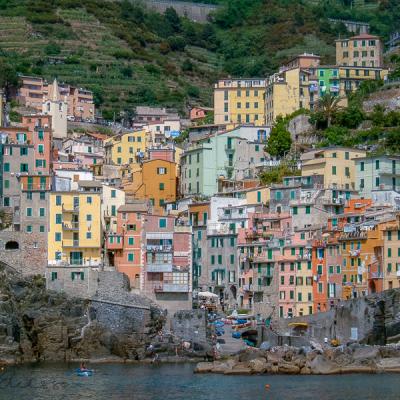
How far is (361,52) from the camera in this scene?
14075 centimetres

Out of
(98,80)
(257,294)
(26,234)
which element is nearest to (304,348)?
(257,294)

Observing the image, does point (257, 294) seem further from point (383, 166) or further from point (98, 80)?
point (98, 80)

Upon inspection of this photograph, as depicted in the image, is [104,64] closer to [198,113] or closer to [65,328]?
[198,113]

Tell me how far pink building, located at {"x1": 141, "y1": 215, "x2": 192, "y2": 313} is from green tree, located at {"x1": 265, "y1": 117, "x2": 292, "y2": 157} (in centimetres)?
1808

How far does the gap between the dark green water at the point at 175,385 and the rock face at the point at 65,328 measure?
399 centimetres

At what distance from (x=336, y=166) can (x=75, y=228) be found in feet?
67.7

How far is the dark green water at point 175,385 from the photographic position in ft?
260

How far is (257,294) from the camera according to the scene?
4055 inches

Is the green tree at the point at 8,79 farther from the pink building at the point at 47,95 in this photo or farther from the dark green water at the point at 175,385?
the dark green water at the point at 175,385

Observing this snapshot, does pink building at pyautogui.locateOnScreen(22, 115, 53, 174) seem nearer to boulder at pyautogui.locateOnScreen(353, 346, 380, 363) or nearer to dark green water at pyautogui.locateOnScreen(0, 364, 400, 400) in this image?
dark green water at pyautogui.locateOnScreen(0, 364, 400, 400)

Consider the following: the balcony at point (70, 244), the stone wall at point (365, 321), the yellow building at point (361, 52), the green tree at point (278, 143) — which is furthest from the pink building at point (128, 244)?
the yellow building at point (361, 52)

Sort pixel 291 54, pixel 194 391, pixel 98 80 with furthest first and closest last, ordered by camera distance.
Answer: pixel 291 54, pixel 98 80, pixel 194 391

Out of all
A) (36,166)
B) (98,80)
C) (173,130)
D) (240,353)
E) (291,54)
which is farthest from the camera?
(291,54)

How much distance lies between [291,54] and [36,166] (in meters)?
67.3
